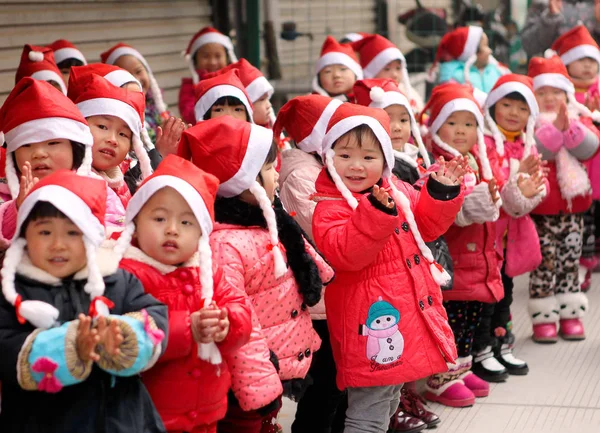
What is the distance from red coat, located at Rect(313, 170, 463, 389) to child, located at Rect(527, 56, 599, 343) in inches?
97.9

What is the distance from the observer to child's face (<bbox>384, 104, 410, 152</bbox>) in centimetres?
563

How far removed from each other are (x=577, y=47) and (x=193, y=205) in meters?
5.23

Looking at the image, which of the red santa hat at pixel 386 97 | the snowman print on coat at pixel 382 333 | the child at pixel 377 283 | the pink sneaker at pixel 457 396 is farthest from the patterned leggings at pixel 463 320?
the snowman print on coat at pixel 382 333

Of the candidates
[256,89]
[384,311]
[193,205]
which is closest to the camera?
[193,205]

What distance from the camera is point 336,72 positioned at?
7.23m

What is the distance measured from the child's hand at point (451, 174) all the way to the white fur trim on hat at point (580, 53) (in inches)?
150

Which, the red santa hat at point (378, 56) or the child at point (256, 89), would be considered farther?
the red santa hat at point (378, 56)

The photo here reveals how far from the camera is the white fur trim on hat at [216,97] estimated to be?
5699mm

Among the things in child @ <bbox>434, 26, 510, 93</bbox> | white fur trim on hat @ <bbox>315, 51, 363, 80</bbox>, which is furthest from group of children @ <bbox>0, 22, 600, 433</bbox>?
child @ <bbox>434, 26, 510, 93</bbox>

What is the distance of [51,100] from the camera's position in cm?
432

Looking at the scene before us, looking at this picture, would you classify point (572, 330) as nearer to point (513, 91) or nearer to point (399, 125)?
point (513, 91)

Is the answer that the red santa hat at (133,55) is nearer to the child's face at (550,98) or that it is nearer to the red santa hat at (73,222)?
the child's face at (550,98)

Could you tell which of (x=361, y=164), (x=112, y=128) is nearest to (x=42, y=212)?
(x=112, y=128)

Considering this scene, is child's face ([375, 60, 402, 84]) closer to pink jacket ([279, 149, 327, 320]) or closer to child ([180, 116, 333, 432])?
pink jacket ([279, 149, 327, 320])
